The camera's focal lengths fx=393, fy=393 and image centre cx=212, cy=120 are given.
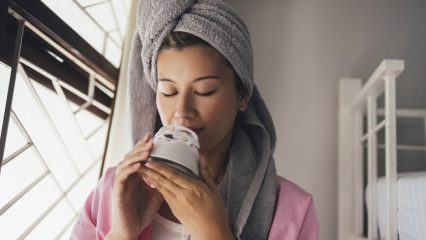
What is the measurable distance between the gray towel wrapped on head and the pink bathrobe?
0.07 feet

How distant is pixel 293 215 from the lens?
2.38 feet

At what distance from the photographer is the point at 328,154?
188 centimetres

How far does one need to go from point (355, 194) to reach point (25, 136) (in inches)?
53.2

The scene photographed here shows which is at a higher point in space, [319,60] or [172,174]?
[319,60]

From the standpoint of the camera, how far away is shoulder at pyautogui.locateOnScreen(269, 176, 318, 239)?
71 centimetres

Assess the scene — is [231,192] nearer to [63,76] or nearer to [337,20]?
[63,76]

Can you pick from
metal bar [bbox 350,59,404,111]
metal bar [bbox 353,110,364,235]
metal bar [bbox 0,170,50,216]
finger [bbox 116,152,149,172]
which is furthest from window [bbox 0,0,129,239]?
metal bar [bbox 353,110,364,235]

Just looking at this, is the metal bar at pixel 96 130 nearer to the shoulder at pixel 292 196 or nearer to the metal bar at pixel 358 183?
the shoulder at pixel 292 196

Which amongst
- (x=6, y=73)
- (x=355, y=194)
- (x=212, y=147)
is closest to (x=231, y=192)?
(x=212, y=147)

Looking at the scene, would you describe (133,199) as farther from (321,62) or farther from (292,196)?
(321,62)

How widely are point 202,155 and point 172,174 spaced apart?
0.75ft

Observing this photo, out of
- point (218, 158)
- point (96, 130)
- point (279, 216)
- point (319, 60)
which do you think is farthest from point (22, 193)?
point (319, 60)

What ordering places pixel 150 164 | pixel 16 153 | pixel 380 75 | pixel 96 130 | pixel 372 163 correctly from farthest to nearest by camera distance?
pixel 372 163, pixel 96 130, pixel 380 75, pixel 16 153, pixel 150 164

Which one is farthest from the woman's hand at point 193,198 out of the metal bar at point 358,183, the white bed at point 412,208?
the metal bar at point 358,183
